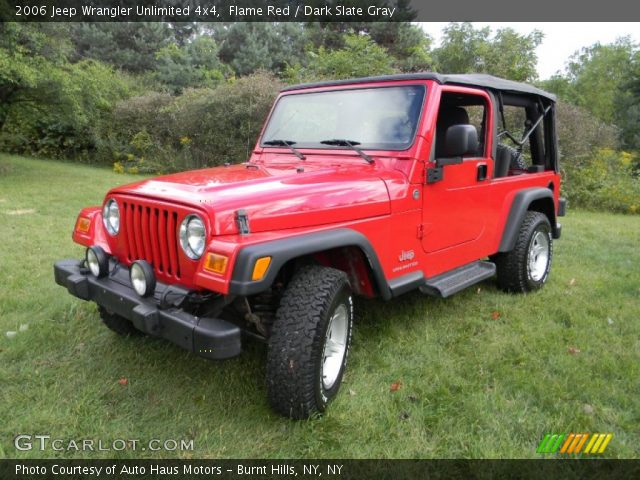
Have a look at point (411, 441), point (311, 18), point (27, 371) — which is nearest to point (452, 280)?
point (411, 441)

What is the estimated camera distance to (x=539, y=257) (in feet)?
16.1

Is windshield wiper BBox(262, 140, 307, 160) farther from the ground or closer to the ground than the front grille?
farther from the ground

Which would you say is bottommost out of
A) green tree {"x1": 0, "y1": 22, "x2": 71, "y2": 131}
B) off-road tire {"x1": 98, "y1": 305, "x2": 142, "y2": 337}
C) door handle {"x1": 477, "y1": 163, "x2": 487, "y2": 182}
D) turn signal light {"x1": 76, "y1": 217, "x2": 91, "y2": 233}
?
off-road tire {"x1": 98, "y1": 305, "x2": 142, "y2": 337}

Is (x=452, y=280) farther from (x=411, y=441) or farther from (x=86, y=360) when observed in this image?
(x=86, y=360)

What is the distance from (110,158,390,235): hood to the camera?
2414mm

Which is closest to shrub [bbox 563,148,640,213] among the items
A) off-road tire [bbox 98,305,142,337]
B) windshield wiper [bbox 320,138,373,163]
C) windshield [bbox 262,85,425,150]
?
windshield [bbox 262,85,425,150]

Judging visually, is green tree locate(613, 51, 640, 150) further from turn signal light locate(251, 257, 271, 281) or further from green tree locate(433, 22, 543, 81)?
turn signal light locate(251, 257, 271, 281)

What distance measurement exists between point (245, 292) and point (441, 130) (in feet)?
8.15

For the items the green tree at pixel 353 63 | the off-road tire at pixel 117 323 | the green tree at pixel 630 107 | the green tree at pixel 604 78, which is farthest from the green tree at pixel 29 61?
the green tree at pixel 604 78

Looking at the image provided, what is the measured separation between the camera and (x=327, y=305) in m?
→ 2.54

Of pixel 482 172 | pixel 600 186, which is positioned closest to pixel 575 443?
pixel 482 172

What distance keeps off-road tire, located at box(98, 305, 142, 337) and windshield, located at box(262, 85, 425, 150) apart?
1.73 meters

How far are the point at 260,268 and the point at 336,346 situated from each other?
0.93 metres

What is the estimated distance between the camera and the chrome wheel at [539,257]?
15.6 ft
